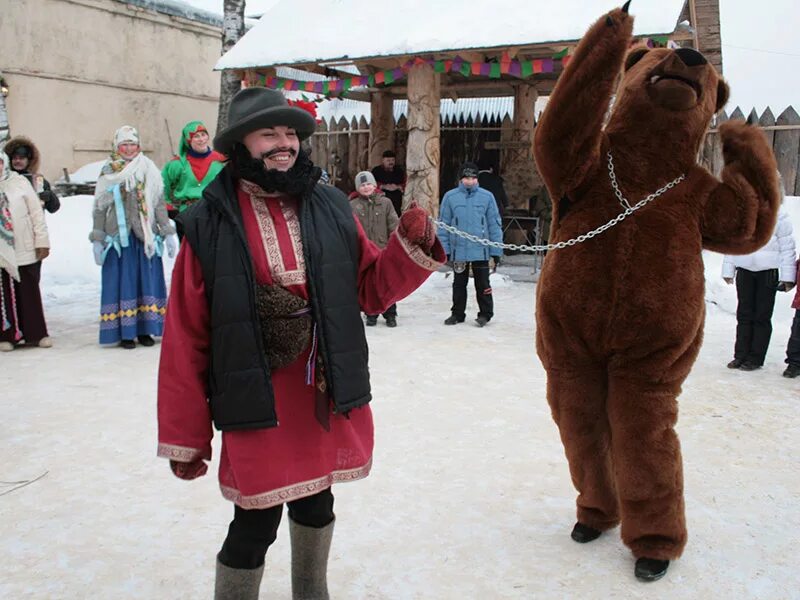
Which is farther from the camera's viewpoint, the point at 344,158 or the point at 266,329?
the point at 344,158

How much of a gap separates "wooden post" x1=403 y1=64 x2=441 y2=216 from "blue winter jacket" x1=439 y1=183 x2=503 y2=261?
143 centimetres

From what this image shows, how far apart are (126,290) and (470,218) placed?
3509 millimetres

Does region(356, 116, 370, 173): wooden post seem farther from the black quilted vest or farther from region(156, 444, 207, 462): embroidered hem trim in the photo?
region(156, 444, 207, 462): embroidered hem trim

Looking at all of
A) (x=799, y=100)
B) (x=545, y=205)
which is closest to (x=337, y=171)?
(x=545, y=205)

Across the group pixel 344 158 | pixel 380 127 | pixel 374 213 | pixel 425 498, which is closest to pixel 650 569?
pixel 425 498

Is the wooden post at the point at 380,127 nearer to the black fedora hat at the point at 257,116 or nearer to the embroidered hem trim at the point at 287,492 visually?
the black fedora hat at the point at 257,116

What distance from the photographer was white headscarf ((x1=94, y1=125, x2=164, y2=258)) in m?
6.55

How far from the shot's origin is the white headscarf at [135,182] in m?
6.55

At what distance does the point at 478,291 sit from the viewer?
308 inches

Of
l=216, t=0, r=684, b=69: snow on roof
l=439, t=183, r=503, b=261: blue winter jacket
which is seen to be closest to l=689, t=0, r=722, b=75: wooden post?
l=216, t=0, r=684, b=69: snow on roof

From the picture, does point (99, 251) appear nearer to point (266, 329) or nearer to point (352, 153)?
point (266, 329)

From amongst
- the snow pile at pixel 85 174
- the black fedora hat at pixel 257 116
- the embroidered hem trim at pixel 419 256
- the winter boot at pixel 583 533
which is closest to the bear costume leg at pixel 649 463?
the winter boot at pixel 583 533

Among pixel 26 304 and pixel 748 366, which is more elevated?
pixel 26 304

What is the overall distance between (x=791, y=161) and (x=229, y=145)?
36.5ft
